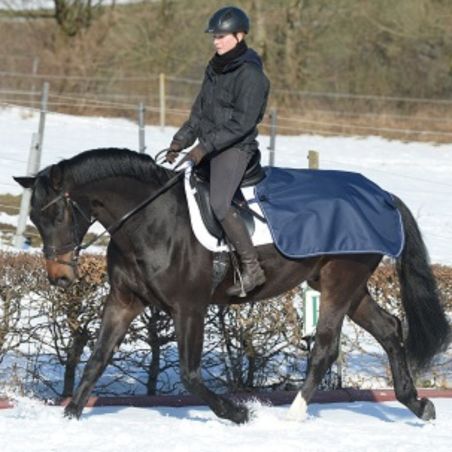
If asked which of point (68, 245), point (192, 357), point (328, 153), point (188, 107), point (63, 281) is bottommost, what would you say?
point (192, 357)

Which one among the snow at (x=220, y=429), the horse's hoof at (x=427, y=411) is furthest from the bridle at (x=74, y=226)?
the horse's hoof at (x=427, y=411)

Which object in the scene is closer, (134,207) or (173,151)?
(134,207)

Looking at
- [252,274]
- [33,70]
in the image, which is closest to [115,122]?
[33,70]

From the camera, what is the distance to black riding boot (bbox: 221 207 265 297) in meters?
6.73

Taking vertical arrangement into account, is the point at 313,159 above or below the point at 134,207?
above

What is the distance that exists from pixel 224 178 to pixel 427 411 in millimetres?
1999

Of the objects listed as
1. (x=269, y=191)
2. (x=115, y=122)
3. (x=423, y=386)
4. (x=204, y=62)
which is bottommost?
(x=423, y=386)

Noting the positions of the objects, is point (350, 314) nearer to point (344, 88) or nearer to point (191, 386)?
point (191, 386)

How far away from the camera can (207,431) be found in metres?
6.52

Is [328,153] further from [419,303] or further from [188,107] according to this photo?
[419,303]

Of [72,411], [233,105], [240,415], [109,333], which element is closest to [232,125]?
[233,105]

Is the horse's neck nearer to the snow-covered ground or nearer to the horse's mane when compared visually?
the horse's mane

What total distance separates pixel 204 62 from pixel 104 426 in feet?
84.8

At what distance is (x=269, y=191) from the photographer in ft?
23.2
